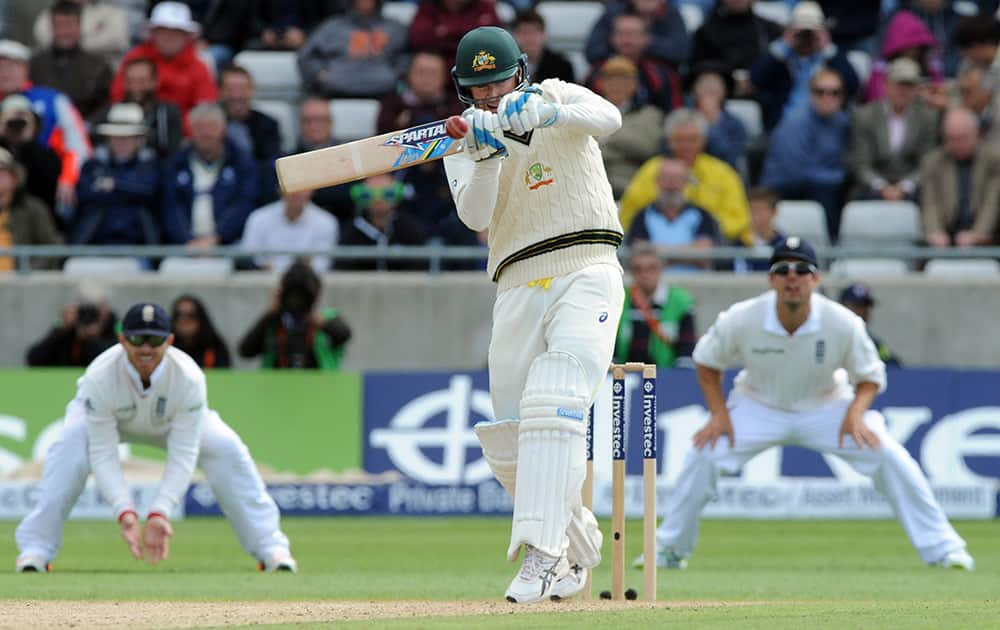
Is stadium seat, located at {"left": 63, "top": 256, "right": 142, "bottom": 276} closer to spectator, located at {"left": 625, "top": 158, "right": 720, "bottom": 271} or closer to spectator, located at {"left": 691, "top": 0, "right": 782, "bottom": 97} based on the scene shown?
spectator, located at {"left": 625, "top": 158, "right": 720, "bottom": 271}

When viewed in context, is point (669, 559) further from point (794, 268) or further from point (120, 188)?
point (120, 188)

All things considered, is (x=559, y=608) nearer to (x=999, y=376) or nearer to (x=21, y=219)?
(x=999, y=376)

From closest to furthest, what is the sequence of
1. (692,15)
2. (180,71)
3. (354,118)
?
(354,118) → (180,71) → (692,15)

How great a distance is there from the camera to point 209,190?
15141 mm

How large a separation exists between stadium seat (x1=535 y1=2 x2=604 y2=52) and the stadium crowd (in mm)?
99

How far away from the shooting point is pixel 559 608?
272 inches

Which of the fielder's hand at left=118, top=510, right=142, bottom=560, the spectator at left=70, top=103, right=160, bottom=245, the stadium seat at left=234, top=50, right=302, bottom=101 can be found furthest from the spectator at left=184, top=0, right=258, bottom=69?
the fielder's hand at left=118, top=510, right=142, bottom=560

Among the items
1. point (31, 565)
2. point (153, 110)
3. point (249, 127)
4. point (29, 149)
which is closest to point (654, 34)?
point (249, 127)

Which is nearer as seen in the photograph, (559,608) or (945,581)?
(559,608)

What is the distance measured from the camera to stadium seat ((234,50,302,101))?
16.8 m

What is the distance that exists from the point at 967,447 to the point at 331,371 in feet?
15.6

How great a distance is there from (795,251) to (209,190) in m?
6.23

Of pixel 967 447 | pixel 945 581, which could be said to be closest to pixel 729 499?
pixel 967 447

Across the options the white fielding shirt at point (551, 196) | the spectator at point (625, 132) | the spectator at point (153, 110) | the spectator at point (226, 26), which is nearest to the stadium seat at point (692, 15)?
the spectator at point (625, 132)
